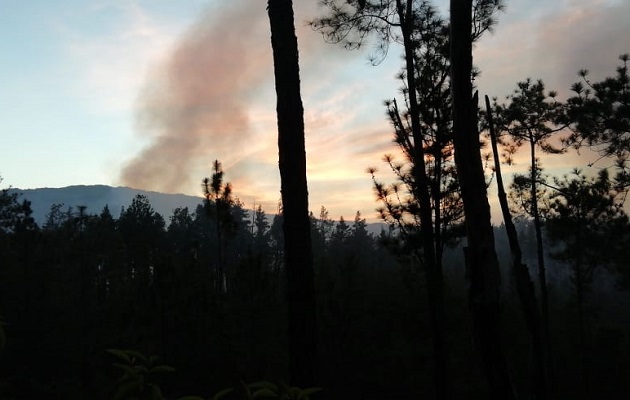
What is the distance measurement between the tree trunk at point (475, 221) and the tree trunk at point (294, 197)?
1.90 m

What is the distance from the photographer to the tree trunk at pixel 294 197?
18.0 feet

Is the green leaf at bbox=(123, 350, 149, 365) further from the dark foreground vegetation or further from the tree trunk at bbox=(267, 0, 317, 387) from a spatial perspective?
the dark foreground vegetation

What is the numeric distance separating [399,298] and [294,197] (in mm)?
30256

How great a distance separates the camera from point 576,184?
19688 mm

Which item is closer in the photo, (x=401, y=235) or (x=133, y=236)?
(x=401, y=235)

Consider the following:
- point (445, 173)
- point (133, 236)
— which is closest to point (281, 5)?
point (445, 173)

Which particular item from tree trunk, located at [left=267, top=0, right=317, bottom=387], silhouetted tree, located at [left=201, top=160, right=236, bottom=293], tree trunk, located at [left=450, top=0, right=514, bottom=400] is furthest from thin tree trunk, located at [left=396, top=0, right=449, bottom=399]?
silhouetted tree, located at [left=201, top=160, right=236, bottom=293]

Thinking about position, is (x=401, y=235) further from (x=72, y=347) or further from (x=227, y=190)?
(x=227, y=190)

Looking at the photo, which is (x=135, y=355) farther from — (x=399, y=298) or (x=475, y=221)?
(x=399, y=298)

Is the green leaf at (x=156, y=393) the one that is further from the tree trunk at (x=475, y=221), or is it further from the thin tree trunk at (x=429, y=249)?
the thin tree trunk at (x=429, y=249)

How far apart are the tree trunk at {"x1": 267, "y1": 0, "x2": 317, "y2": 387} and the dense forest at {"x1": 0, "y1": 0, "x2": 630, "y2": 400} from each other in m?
0.02

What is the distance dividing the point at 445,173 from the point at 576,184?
976cm

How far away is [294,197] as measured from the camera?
5781mm

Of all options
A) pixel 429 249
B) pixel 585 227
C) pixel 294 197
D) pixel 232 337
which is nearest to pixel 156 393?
pixel 294 197
